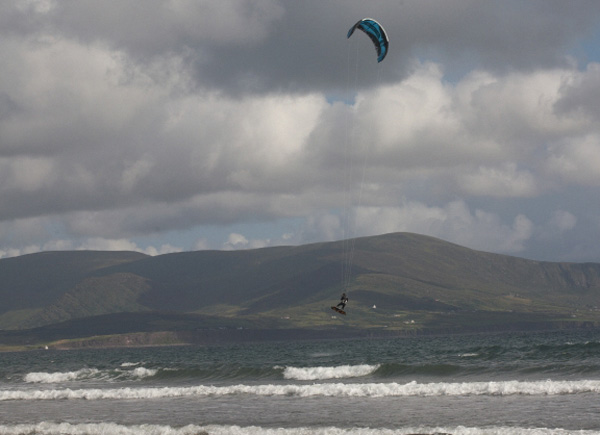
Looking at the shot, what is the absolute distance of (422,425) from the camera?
33969mm

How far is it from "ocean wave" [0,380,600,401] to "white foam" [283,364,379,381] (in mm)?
10413

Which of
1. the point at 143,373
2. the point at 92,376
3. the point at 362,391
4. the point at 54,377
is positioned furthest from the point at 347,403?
the point at 54,377

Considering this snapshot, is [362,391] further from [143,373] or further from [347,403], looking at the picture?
[143,373]

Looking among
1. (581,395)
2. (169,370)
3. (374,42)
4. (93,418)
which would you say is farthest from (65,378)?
(581,395)

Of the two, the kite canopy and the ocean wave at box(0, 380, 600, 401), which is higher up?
the kite canopy

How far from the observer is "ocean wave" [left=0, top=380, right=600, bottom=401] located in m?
43.2

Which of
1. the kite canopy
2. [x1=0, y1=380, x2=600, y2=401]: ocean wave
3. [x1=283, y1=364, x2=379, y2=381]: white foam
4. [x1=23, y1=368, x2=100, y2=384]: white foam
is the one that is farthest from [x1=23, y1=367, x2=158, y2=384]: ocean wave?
the kite canopy

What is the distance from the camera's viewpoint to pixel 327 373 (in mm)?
62688

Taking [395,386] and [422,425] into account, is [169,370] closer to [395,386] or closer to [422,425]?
[395,386]

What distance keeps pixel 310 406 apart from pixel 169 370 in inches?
1397

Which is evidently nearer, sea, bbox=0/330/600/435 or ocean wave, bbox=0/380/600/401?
sea, bbox=0/330/600/435

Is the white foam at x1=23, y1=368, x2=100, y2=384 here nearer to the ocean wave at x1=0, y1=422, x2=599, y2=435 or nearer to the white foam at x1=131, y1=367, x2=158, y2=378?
the white foam at x1=131, y1=367, x2=158, y2=378

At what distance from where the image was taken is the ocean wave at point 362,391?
1702 inches

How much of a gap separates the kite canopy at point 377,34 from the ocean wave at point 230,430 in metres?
24.2
